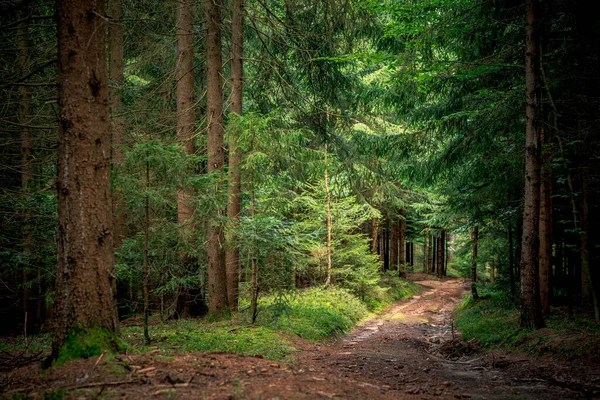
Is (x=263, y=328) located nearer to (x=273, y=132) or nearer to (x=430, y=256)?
(x=273, y=132)

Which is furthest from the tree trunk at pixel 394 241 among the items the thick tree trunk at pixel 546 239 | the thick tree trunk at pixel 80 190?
the thick tree trunk at pixel 80 190

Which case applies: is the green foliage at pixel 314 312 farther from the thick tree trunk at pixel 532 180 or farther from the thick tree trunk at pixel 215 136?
the thick tree trunk at pixel 532 180

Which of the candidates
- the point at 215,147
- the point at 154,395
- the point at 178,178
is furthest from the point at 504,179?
the point at 154,395

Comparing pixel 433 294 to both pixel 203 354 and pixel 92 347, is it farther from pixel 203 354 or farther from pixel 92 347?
pixel 92 347

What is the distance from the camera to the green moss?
4.39 meters

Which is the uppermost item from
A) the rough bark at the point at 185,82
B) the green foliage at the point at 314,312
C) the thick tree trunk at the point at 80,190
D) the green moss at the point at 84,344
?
the rough bark at the point at 185,82

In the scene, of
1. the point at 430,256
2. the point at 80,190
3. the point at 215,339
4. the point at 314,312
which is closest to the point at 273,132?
the point at 215,339

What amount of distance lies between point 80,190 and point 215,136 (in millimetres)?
5634

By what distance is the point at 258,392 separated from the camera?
12.8 feet

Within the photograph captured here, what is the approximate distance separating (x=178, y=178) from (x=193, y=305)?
529cm

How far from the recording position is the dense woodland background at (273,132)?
7828 mm

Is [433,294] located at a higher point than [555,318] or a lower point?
lower

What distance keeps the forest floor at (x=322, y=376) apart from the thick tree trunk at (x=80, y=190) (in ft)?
2.08

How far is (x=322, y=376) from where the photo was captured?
17.4 feet
